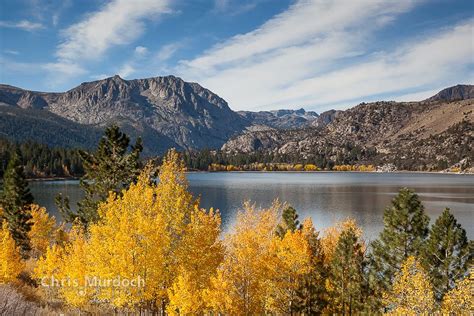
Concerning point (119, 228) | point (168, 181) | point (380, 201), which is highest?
point (168, 181)

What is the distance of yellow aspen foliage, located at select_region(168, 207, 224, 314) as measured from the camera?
2273cm

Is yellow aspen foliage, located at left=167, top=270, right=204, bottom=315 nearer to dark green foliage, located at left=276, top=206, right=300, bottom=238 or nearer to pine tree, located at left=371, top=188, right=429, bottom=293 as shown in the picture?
pine tree, located at left=371, top=188, right=429, bottom=293

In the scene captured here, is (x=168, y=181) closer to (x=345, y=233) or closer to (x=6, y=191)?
(x=345, y=233)

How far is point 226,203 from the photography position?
405 feet

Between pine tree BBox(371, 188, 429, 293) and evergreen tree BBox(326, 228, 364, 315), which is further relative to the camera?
pine tree BBox(371, 188, 429, 293)

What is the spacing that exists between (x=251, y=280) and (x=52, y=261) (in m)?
17.5

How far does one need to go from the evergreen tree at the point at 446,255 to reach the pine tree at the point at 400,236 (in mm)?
2000

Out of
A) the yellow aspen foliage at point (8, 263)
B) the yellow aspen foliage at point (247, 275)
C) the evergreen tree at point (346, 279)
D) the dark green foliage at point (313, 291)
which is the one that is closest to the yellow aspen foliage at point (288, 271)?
the dark green foliage at point (313, 291)

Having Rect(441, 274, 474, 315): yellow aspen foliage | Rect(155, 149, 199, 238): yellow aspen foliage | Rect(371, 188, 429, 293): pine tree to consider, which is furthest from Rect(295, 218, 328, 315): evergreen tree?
Rect(155, 149, 199, 238): yellow aspen foliage

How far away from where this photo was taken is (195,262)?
84.3 feet

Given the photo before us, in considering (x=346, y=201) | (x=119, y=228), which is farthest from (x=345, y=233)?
(x=346, y=201)

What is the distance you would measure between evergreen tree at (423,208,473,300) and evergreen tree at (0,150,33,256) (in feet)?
177

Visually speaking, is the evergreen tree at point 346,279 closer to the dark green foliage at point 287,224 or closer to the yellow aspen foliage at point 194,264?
the dark green foliage at point 287,224

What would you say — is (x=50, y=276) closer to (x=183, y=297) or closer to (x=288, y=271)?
(x=183, y=297)
